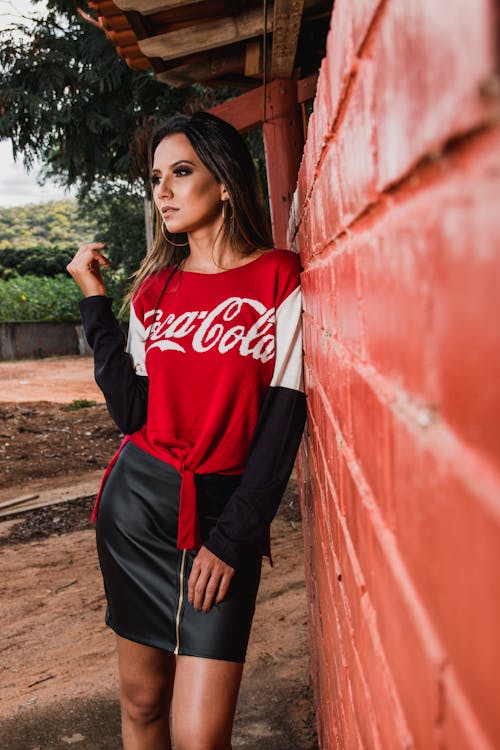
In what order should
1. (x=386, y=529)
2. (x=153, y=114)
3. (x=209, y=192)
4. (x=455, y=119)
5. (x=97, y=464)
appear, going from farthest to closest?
(x=153, y=114)
(x=97, y=464)
(x=209, y=192)
(x=386, y=529)
(x=455, y=119)

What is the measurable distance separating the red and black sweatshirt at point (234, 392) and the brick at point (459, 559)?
1574mm

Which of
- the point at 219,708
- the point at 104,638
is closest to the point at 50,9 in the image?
the point at 104,638

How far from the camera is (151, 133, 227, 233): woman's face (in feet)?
7.79

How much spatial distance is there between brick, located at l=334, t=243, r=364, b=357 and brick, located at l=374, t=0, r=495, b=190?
0.23 meters

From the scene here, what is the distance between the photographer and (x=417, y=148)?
409 mm

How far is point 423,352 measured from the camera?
0.44 meters

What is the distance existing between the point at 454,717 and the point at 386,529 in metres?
0.23

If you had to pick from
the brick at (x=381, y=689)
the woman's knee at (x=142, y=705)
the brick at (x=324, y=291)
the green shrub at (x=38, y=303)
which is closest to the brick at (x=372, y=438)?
the brick at (x=381, y=689)

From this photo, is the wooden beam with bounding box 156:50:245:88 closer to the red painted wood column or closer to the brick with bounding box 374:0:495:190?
the red painted wood column

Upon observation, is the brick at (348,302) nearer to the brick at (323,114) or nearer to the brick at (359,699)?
the brick at (323,114)

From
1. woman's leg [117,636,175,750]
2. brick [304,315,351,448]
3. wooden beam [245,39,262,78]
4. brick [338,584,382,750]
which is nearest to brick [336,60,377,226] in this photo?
brick [304,315,351,448]

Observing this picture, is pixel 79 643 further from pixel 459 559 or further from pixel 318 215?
pixel 459 559

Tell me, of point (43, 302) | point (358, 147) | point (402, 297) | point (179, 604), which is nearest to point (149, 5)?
point (179, 604)

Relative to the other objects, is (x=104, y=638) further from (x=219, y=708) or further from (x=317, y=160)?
(x=317, y=160)
